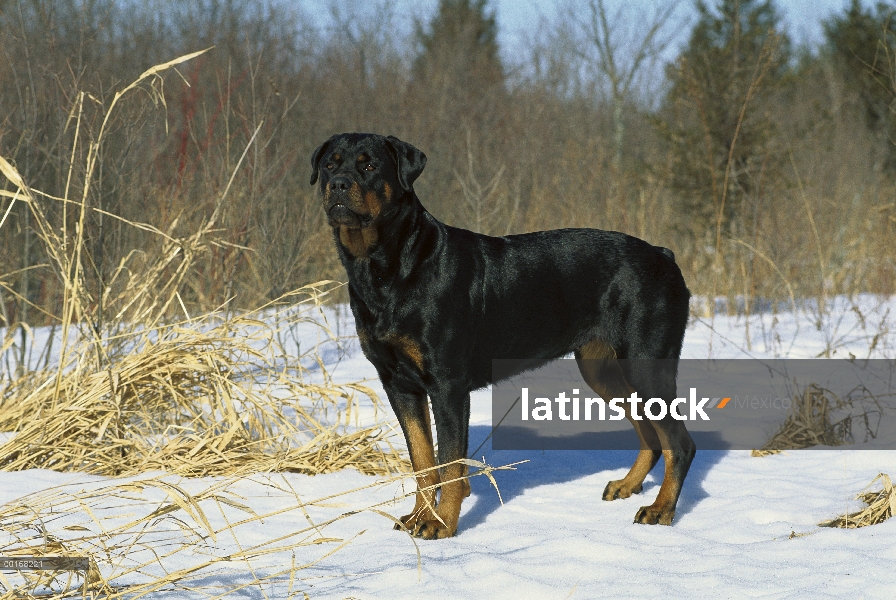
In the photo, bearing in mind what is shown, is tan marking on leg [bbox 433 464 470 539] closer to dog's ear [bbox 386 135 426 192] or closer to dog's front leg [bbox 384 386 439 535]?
dog's front leg [bbox 384 386 439 535]

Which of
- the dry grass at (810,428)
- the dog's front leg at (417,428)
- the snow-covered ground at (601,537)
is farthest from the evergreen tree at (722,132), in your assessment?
the dog's front leg at (417,428)

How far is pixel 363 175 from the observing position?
2986 millimetres

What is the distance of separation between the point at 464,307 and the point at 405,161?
0.54 meters

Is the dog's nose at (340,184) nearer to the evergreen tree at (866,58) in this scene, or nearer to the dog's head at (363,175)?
the dog's head at (363,175)

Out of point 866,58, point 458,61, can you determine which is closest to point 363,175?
point 458,61

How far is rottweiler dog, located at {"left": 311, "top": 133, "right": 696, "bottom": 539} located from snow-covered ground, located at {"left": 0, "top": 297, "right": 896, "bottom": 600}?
0.54 ft

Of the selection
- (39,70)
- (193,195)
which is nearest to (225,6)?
(193,195)

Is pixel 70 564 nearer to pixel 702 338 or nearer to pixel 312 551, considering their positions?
pixel 312 551

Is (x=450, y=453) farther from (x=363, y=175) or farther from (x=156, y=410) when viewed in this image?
(x=156, y=410)

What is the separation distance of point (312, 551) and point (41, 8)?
340 centimetres

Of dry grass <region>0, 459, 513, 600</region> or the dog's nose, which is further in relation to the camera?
the dog's nose

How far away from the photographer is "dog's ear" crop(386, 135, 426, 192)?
3041mm

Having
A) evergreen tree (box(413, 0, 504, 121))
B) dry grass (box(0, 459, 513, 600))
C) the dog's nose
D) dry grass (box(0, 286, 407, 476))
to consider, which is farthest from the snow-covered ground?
evergreen tree (box(413, 0, 504, 121))

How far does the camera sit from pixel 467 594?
2264 mm
